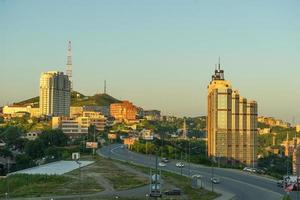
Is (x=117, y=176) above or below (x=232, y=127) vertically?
below

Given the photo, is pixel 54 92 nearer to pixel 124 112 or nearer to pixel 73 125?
pixel 124 112

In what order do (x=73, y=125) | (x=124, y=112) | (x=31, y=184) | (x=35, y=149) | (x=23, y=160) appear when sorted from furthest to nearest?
(x=124, y=112), (x=73, y=125), (x=35, y=149), (x=23, y=160), (x=31, y=184)

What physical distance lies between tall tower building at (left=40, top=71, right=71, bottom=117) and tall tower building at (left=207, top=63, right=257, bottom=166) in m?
86.3

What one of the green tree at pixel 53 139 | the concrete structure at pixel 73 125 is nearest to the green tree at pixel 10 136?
the green tree at pixel 53 139

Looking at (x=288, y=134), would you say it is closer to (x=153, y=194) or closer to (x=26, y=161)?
(x=26, y=161)

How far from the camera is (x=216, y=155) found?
3061 inches

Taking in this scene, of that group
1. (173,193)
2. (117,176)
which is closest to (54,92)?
(117,176)

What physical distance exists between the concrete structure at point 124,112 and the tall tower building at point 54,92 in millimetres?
18137

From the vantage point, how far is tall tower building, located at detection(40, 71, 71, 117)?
528 ft

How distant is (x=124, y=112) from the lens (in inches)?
6978

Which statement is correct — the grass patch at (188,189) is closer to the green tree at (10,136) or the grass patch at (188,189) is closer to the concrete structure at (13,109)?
the green tree at (10,136)

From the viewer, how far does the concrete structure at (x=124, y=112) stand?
174812 millimetres

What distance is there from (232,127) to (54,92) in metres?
92.5

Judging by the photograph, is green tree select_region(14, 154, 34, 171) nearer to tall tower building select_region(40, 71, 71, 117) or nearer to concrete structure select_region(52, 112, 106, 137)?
concrete structure select_region(52, 112, 106, 137)
